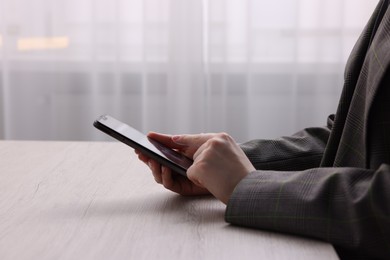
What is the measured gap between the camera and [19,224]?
880 millimetres

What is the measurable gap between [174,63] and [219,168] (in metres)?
1.64

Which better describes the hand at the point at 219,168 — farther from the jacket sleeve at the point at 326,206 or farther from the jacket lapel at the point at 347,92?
the jacket lapel at the point at 347,92

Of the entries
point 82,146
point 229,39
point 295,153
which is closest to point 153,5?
point 229,39

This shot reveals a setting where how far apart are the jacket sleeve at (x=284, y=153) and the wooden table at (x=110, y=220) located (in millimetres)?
176

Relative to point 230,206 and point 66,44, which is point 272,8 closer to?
point 66,44

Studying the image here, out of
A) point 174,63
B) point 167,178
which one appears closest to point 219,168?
point 167,178

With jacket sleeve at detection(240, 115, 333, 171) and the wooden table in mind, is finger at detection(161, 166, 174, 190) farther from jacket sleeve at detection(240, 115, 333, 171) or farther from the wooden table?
jacket sleeve at detection(240, 115, 333, 171)

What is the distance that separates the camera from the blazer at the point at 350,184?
0.82m

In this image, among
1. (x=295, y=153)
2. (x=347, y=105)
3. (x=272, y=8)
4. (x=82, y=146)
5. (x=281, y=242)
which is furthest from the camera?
(x=272, y=8)

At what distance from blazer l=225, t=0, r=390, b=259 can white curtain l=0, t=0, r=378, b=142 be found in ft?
4.79

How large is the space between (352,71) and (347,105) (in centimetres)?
5

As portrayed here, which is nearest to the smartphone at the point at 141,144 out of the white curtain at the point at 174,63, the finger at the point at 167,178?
the finger at the point at 167,178

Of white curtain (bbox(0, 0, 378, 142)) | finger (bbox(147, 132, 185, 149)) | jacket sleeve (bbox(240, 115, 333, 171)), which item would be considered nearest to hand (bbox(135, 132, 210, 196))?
finger (bbox(147, 132, 185, 149))

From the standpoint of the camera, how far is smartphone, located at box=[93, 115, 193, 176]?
1000 mm
